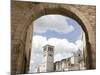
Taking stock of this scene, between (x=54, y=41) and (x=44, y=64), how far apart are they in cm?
23

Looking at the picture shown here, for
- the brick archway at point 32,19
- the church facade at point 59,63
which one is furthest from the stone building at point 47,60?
the brick archway at point 32,19

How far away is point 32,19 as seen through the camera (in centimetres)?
203

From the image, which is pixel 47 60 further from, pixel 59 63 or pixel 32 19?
pixel 32 19

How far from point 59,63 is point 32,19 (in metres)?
0.48

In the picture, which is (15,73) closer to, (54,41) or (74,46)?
(54,41)

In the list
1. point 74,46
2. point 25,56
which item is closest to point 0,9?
point 25,56

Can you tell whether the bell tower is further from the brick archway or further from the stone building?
the brick archway

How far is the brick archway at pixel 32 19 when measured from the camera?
1.99 meters

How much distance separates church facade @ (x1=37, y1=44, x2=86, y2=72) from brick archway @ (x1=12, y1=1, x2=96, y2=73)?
3.6 inches

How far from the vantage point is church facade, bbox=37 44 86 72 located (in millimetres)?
2018

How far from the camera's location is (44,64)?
201 centimetres

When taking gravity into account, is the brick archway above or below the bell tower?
above

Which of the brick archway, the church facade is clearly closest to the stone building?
the church facade

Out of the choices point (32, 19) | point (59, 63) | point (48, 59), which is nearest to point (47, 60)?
point (48, 59)
